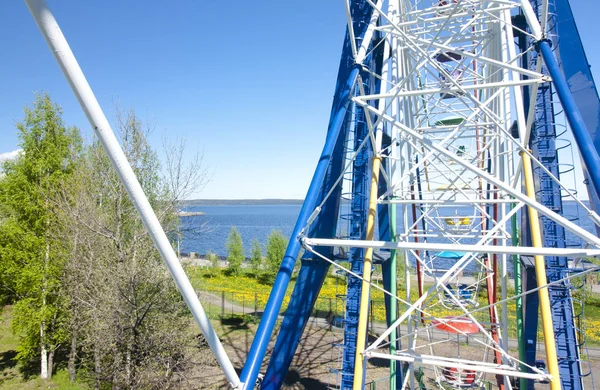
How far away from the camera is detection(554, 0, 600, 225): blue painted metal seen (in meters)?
5.85

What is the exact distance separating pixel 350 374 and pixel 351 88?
582cm

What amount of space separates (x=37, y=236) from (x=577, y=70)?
14.5 meters

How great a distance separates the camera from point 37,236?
12.5 m

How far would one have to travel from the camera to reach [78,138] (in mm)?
14984

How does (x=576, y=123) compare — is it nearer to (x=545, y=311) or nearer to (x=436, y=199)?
(x=545, y=311)

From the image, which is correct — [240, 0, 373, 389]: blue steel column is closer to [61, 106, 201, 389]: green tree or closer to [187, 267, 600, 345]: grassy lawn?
[61, 106, 201, 389]: green tree

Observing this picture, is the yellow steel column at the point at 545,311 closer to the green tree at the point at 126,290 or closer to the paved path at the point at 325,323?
the green tree at the point at 126,290

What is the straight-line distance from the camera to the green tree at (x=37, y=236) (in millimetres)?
11820

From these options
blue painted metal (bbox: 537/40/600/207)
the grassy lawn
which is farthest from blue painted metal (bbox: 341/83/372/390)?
the grassy lawn

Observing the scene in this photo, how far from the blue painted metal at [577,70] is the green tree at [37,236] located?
11967 millimetres

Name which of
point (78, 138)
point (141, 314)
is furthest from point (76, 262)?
point (78, 138)

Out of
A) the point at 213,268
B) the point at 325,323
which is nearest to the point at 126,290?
the point at 325,323

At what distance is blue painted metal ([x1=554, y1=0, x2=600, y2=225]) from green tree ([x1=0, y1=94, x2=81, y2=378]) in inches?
471

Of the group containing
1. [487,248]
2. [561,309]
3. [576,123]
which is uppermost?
[576,123]
